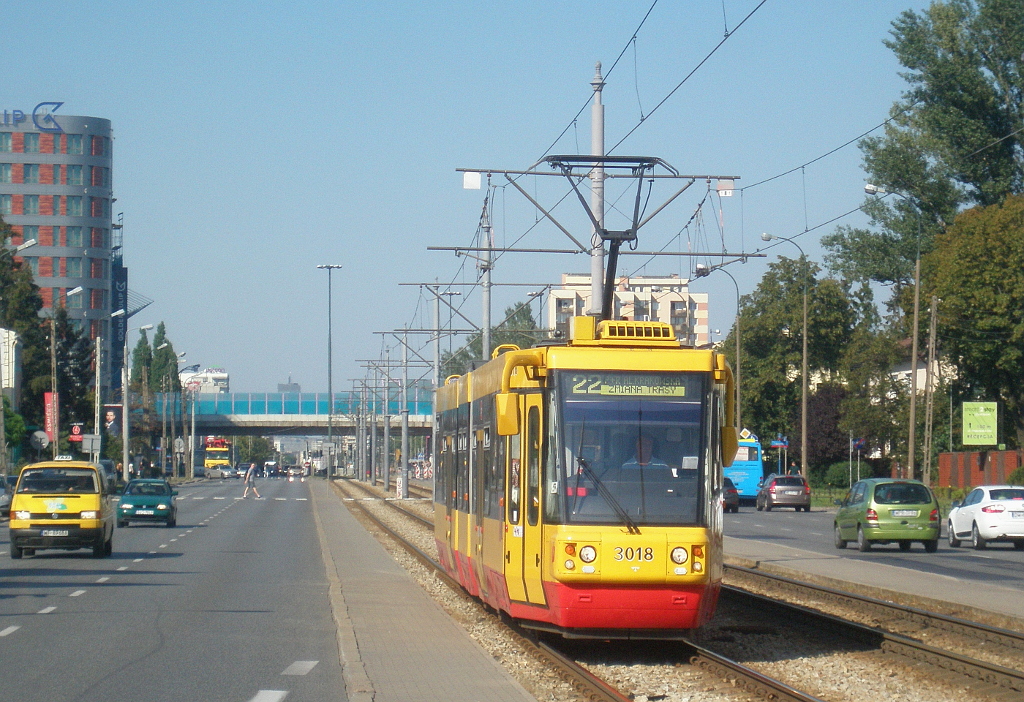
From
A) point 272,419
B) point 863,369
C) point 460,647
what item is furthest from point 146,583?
point 272,419

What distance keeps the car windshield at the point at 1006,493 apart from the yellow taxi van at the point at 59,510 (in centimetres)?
1807

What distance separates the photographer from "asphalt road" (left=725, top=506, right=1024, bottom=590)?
22.3 meters

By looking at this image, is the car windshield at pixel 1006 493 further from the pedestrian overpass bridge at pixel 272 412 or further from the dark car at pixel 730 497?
the pedestrian overpass bridge at pixel 272 412

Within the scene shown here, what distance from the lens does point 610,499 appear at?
12.2m

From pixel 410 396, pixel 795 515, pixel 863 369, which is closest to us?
pixel 795 515

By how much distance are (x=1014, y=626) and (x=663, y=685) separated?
18.1 ft

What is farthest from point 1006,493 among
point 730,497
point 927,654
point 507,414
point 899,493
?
point 730,497

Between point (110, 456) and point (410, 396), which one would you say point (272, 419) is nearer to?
point (410, 396)

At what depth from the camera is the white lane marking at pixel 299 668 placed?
37.9 feet

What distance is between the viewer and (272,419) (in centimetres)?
11712

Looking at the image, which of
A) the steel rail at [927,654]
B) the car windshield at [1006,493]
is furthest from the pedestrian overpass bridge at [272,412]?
the steel rail at [927,654]

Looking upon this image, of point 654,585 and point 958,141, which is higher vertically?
point 958,141

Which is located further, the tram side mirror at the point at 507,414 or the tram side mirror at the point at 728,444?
the tram side mirror at the point at 728,444

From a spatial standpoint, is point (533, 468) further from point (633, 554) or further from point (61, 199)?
point (61, 199)
